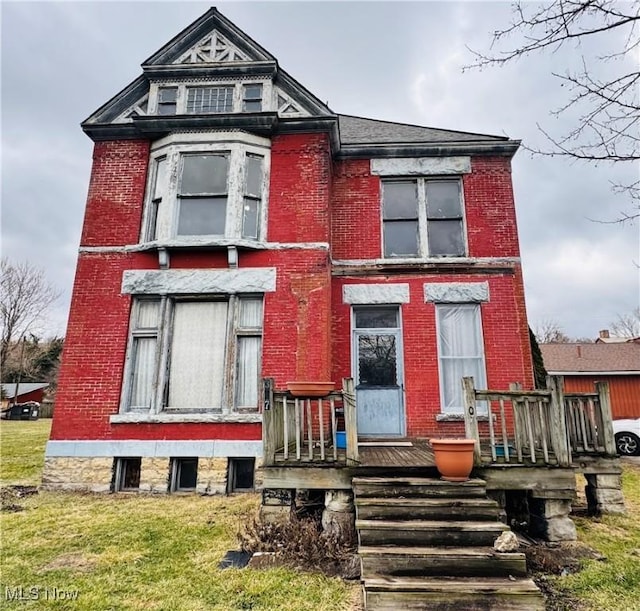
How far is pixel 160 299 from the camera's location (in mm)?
7777

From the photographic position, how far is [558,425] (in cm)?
495

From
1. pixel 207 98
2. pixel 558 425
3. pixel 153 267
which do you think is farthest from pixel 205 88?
pixel 558 425

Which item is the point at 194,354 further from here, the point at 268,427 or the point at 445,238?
the point at 445,238

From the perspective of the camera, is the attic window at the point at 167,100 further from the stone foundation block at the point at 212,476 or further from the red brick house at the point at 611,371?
the red brick house at the point at 611,371

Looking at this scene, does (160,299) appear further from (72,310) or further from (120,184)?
(120,184)

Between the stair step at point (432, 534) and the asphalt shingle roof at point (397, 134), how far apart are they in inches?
308

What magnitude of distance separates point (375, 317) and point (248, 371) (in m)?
2.97

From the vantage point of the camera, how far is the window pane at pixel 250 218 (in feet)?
26.4

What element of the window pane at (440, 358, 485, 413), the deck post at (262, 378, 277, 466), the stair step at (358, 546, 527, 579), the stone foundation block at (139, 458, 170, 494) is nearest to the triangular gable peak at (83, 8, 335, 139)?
the window pane at (440, 358, 485, 413)

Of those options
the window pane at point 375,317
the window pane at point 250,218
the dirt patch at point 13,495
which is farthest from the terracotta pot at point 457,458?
the dirt patch at point 13,495

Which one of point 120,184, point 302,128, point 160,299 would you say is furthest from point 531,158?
point 120,184

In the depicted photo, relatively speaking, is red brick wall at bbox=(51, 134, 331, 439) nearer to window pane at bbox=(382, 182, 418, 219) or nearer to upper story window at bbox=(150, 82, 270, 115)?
upper story window at bbox=(150, 82, 270, 115)

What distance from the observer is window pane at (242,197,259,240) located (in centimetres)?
805

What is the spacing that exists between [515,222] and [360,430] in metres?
5.66
